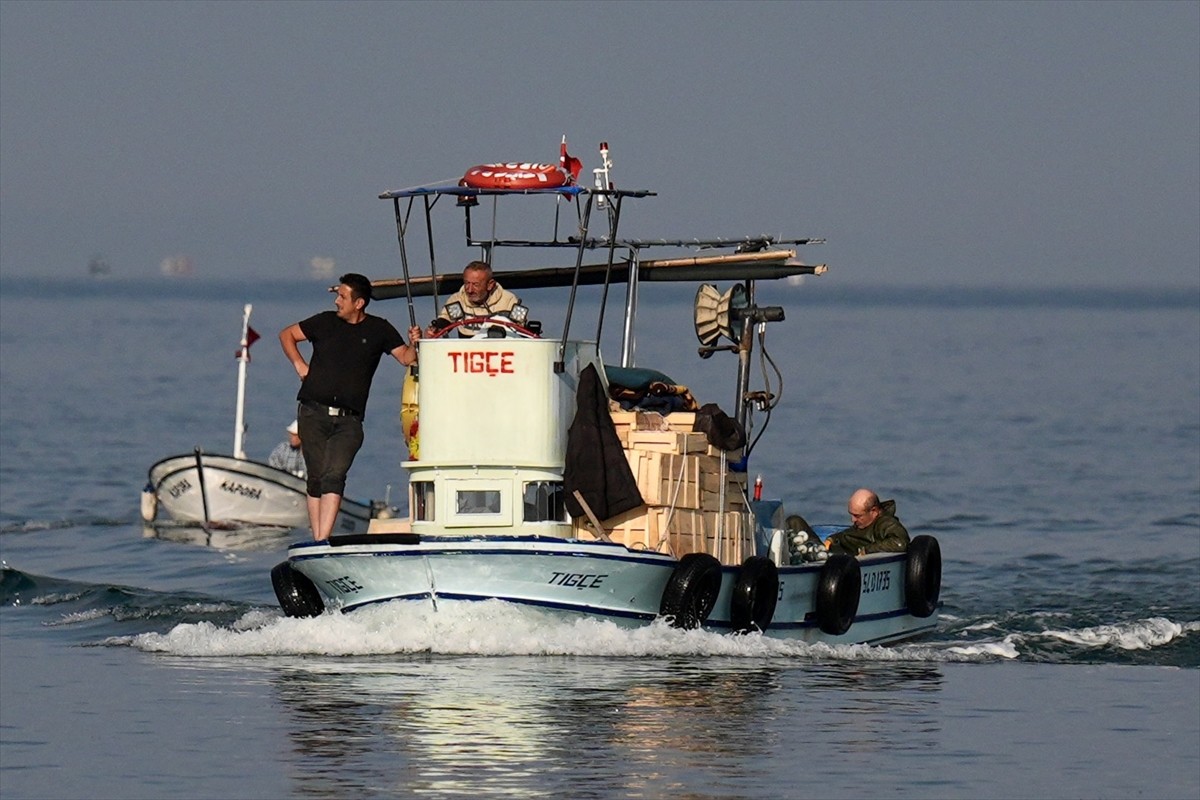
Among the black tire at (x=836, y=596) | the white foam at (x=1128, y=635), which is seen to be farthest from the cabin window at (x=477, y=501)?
the white foam at (x=1128, y=635)

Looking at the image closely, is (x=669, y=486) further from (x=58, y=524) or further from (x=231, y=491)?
(x=58, y=524)

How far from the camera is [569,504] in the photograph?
19.7m

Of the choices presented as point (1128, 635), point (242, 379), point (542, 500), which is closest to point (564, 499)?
point (542, 500)

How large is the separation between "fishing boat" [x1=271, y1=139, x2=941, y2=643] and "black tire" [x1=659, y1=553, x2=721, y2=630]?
0.02 metres

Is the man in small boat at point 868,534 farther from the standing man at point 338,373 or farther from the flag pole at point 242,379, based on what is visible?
the flag pole at point 242,379

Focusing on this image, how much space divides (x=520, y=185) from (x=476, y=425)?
2.03 meters

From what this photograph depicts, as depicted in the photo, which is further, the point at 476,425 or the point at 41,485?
the point at 41,485

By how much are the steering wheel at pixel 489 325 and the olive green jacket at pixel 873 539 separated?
439 cm

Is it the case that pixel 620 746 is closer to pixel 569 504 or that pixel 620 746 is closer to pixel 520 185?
pixel 569 504

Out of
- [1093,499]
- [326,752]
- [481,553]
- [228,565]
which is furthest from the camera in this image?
[1093,499]

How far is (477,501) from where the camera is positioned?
19.7 meters

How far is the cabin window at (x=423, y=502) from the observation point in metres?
19.8

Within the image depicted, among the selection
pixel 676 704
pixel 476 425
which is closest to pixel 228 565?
pixel 476 425

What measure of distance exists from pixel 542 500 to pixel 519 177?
8.65 feet
